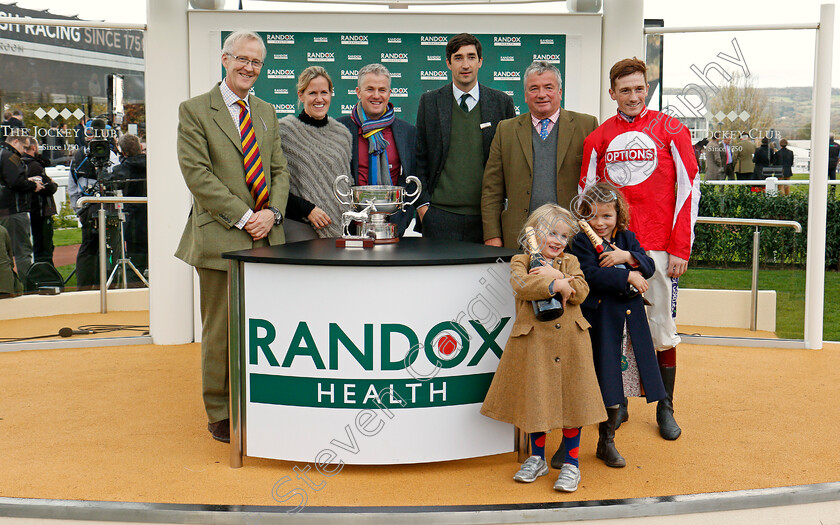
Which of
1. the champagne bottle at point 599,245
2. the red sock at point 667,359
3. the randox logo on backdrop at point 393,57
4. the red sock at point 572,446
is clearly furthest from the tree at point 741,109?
the red sock at point 572,446

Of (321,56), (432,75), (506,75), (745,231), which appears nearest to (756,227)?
(745,231)

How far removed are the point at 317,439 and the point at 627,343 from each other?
1.46 meters

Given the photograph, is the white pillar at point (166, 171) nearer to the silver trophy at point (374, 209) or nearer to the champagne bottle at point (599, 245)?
the silver trophy at point (374, 209)

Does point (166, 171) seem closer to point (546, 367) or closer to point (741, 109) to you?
point (546, 367)

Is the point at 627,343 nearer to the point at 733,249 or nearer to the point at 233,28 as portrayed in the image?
the point at 733,249

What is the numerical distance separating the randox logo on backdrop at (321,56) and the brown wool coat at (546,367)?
11.8 feet

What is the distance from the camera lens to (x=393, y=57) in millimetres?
6414

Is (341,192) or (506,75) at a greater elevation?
(506,75)

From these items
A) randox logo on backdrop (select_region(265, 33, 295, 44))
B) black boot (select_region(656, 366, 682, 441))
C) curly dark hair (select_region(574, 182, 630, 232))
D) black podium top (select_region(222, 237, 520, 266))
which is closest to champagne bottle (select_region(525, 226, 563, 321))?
black podium top (select_region(222, 237, 520, 266))

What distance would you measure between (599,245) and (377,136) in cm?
168

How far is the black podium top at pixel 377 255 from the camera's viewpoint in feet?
10.9

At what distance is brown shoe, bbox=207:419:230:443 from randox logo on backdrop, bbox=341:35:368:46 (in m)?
3.45

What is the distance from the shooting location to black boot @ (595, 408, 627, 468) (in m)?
3.63

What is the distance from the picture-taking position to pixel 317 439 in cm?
343
